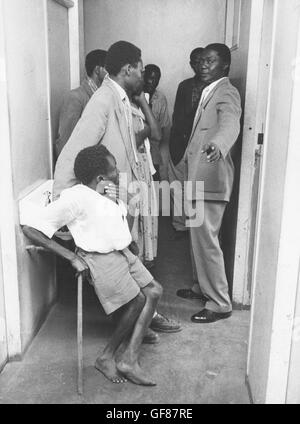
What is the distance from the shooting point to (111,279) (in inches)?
89.0

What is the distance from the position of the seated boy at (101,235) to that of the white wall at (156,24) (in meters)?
2.86

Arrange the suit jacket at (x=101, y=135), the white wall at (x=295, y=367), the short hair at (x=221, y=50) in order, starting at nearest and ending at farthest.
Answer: the white wall at (x=295, y=367) < the suit jacket at (x=101, y=135) < the short hair at (x=221, y=50)

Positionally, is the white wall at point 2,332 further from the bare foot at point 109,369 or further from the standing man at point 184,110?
the standing man at point 184,110

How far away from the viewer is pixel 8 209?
7.38ft

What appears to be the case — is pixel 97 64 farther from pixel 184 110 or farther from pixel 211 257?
pixel 211 257

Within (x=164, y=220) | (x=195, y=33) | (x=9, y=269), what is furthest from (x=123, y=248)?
(x=195, y=33)

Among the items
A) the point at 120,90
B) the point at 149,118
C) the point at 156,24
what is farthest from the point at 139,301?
the point at 156,24

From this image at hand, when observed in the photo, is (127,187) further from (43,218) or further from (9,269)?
(9,269)

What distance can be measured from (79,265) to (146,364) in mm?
705

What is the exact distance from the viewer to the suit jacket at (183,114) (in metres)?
4.39

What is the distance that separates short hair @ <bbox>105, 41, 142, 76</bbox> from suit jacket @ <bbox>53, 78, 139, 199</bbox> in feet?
0.28

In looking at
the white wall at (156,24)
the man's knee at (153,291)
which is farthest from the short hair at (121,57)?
the white wall at (156,24)

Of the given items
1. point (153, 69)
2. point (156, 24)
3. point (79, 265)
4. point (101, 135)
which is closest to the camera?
point (79, 265)
